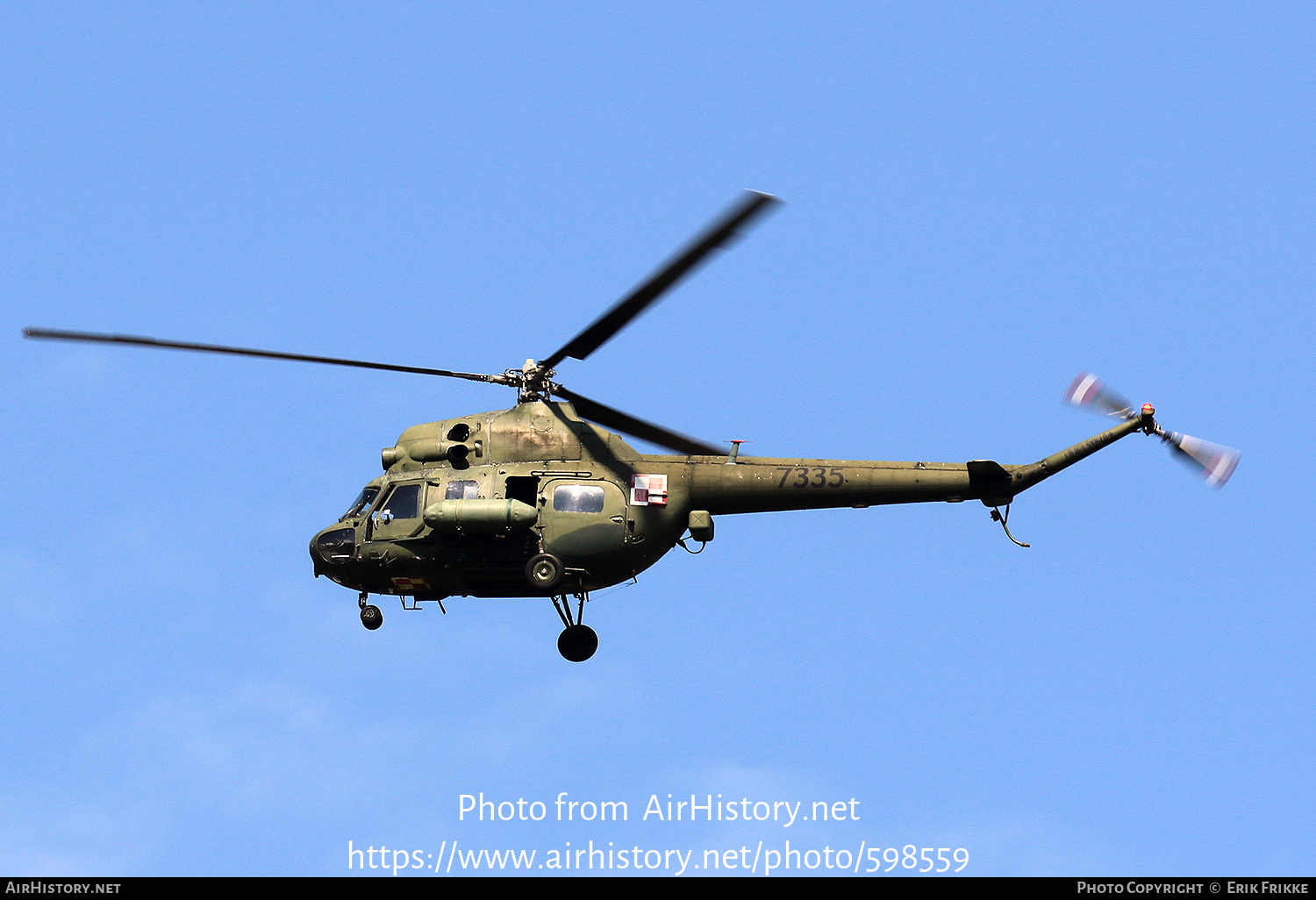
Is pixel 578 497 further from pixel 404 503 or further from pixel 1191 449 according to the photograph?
pixel 1191 449

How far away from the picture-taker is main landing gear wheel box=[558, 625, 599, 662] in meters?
32.8

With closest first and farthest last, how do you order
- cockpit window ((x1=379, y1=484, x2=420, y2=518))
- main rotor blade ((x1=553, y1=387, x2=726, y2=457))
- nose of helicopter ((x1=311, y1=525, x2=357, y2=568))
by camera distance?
1. main rotor blade ((x1=553, y1=387, x2=726, y2=457))
2. cockpit window ((x1=379, y1=484, x2=420, y2=518))
3. nose of helicopter ((x1=311, y1=525, x2=357, y2=568))

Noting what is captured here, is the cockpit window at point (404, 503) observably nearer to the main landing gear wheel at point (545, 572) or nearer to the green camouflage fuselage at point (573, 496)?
the green camouflage fuselage at point (573, 496)

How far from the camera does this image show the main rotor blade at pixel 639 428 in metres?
30.5

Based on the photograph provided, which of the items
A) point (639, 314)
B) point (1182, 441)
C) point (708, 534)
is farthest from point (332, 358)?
point (1182, 441)

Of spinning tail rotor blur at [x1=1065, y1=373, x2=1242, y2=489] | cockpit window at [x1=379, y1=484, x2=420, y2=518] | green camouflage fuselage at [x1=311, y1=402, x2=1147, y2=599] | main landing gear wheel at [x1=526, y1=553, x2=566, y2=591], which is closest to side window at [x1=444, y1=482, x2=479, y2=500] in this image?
green camouflage fuselage at [x1=311, y1=402, x2=1147, y2=599]

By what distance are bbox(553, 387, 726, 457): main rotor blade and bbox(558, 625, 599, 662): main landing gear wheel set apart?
4.31 m

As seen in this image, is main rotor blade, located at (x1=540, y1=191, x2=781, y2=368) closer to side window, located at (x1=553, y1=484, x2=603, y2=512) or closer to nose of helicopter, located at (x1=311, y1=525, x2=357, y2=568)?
side window, located at (x1=553, y1=484, x2=603, y2=512)

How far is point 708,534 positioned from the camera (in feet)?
104

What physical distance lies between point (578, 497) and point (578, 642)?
3061 mm

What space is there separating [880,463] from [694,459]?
3.52 metres

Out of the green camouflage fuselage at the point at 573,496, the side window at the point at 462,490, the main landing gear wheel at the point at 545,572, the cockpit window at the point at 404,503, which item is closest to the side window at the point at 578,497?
the green camouflage fuselage at the point at 573,496

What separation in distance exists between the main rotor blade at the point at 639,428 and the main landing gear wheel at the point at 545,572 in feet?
9.05
